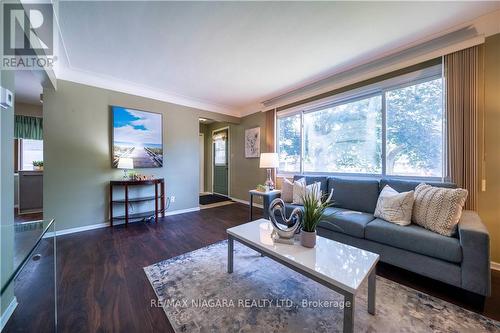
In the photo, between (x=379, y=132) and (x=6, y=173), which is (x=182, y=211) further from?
(x=379, y=132)

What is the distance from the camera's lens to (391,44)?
7.66 ft

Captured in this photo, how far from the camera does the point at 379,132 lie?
284 centimetres

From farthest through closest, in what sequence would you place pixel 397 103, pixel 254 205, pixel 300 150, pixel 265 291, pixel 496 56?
1. pixel 254 205
2. pixel 300 150
3. pixel 397 103
4. pixel 496 56
5. pixel 265 291

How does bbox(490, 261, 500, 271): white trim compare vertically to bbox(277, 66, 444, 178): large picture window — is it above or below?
below

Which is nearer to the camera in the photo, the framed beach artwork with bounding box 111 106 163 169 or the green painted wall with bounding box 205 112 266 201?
the framed beach artwork with bounding box 111 106 163 169

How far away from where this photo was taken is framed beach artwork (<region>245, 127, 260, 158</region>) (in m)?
4.71

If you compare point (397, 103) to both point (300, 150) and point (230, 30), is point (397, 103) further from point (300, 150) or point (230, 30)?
point (230, 30)

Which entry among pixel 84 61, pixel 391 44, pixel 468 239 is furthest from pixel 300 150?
pixel 84 61

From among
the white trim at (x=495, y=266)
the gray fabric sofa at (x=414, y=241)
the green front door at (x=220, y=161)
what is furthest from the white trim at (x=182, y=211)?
the white trim at (x=495, y=266)

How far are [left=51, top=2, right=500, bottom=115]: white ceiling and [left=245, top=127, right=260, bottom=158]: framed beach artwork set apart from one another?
1.63 m

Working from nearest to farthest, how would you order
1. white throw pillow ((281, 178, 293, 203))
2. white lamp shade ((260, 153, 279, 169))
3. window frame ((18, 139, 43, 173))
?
white throw pillow ((281, 178, 293, 203))
white lamp shade ((260, 153, 279, 169))
window frame ((18, 139, 43, 173))

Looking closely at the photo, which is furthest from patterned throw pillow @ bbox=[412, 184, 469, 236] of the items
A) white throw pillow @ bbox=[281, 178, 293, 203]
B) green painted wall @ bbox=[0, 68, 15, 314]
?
green painted wall @ bbox=[0, 68, 15, 314]

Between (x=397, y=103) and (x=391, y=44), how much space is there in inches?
30.3

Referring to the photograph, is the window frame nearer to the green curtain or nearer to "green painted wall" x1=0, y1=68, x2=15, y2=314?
the green curtain
